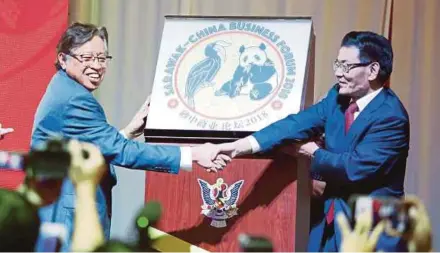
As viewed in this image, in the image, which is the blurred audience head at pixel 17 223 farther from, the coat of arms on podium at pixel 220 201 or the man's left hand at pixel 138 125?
the man's left hand at pixel 138 125

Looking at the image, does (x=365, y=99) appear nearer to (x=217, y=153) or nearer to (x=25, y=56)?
(x=217, y=153)

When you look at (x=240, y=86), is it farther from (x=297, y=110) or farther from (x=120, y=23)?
(x=120, y=23)

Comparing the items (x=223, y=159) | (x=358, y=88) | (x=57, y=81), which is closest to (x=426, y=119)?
(x=358, y=88)

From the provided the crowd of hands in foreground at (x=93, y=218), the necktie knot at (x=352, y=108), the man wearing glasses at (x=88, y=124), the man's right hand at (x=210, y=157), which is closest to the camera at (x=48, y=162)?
the crowd of hands in foreground at (x=93, y=218)

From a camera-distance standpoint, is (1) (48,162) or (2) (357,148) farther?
(2) (357,148)

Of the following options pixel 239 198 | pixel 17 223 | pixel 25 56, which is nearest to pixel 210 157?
pixel 239 198

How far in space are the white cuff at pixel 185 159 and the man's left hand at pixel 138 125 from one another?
0.32m

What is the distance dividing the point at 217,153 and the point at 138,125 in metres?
0.37

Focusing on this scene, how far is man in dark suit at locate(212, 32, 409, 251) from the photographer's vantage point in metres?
2.23

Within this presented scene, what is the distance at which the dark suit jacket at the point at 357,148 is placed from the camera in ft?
7.30

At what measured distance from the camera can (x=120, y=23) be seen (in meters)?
3.48

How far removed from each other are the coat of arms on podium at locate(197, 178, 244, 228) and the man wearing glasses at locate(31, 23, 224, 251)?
0.06 meters

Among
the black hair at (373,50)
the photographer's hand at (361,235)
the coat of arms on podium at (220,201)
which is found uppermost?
the black hair at (373,50)

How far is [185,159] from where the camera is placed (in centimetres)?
226
